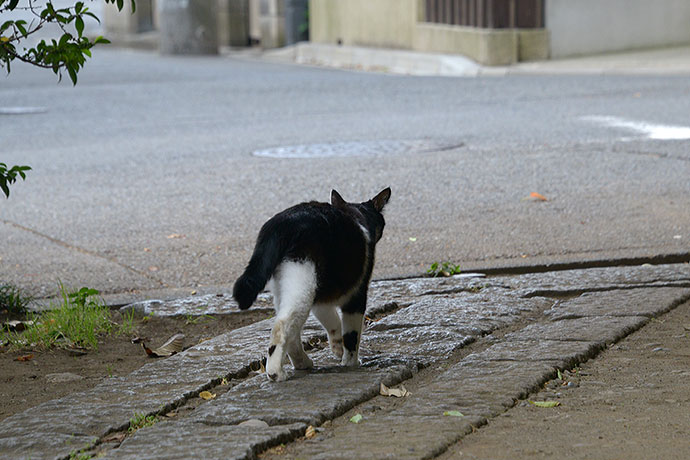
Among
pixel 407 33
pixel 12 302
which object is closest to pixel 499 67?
pixel 407 33

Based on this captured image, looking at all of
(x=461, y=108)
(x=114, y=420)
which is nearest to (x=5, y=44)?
(x=114, y=420)

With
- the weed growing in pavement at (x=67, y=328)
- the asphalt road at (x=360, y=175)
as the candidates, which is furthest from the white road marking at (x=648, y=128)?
the weed growing in pavement at (x=67, y=328)

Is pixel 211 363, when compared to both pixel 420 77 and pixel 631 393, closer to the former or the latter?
pixel 631 393

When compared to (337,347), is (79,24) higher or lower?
higher

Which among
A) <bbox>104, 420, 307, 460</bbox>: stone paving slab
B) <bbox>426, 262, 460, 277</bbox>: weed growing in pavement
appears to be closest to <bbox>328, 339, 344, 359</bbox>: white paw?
<bbox>104, 420, 307, 460</bbox>: stone paving slab

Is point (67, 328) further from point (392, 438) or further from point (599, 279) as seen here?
point (599, 279)

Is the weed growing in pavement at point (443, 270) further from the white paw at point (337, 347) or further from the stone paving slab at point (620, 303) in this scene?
the white paw at point (337, 347)

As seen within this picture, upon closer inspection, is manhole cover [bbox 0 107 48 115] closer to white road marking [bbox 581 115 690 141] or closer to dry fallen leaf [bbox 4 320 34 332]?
white road marking [bbox 581 115 690 141]

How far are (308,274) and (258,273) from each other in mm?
176

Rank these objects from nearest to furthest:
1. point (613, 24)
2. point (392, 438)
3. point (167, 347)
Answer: point (392, 438) < point (167, 347) < point (613, 24)

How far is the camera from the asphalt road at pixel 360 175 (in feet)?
18.9

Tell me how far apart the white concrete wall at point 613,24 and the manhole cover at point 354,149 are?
8.85 metres

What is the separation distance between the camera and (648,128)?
9.63m

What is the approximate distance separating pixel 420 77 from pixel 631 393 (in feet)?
44.3
